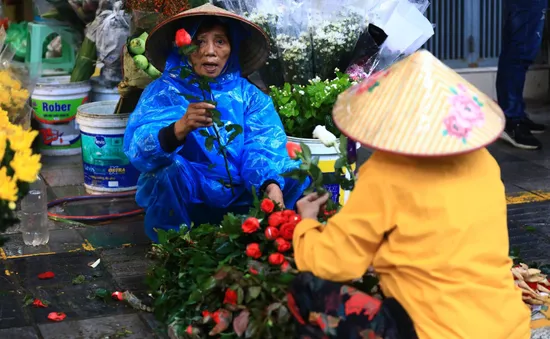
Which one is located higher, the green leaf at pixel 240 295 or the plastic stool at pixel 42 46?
the green leaf at pixel 240 295

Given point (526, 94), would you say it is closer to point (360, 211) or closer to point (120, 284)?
point (120, 284)

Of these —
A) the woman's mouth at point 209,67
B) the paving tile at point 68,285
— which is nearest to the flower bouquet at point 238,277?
the paving tile at point 68,285

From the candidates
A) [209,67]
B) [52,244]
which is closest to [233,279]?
[209,67]

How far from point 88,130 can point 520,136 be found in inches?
121

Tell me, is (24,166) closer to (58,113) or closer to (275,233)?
(275,233)

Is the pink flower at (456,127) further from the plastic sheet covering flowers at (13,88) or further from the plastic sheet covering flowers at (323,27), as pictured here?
the plastic sheet covering flowers at (323,27)

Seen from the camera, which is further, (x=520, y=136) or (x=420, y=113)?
(x=520, y=136)

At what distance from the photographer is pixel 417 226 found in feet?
8.05

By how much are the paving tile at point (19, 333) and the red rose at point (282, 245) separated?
1.04 metres

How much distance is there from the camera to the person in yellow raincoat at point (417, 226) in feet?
8.03

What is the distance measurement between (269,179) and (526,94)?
4687 mm

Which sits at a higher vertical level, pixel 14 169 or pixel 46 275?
pixel 14 169

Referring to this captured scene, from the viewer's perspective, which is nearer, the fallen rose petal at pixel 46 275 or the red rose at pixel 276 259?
the red rose at pixel 276 259

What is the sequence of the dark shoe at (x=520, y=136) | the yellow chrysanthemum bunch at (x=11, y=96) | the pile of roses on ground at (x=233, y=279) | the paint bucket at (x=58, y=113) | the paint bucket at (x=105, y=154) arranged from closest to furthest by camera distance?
the pile of roses on ground at (x=233, y=279), the yellow chrysanthemum bunch at (x=11, y=96), the paint bucket at (x=105, y=154), the paint bucket at (x=58, y=113), the dark shoe at (x=520, y=136)
